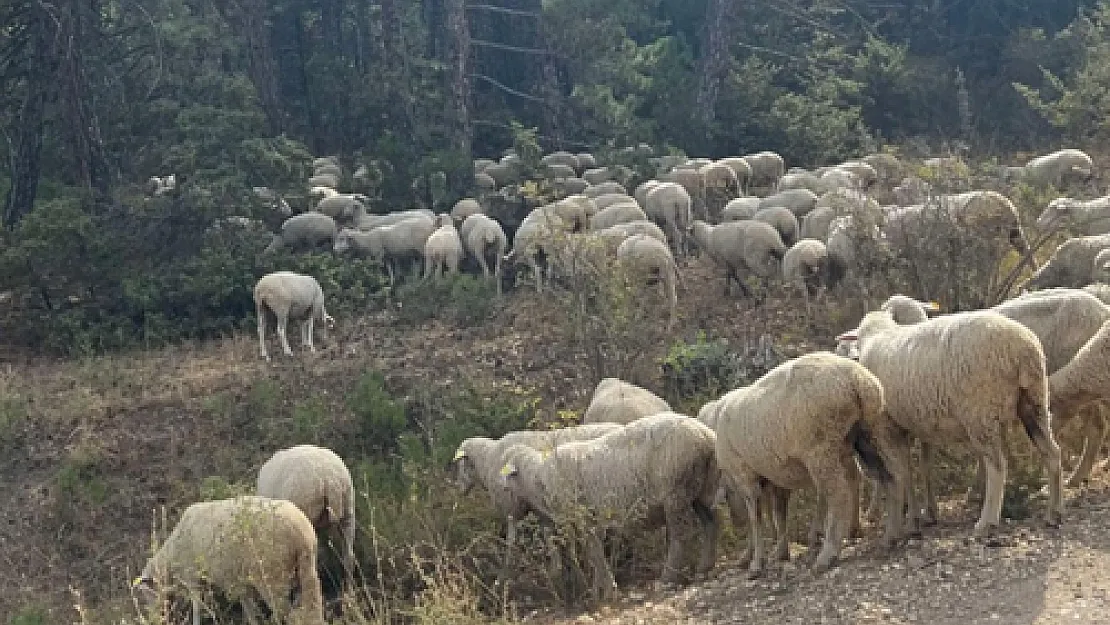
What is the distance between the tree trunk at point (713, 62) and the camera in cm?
2762

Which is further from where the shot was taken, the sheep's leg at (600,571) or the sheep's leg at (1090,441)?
the sheep's leg at (600,571)

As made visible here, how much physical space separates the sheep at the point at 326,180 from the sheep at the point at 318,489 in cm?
1326

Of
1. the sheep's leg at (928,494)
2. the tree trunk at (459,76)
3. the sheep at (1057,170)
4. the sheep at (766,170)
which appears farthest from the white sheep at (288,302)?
the sheep at (766,170)

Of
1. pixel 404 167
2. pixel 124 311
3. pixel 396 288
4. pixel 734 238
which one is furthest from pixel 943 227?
pixel 404 167

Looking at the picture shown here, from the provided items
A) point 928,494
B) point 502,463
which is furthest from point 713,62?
point 928,494

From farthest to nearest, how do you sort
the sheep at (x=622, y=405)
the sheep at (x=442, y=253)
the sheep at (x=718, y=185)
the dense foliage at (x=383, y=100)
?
the sheep at (x=718, y=185) → the sheep at (x=442, y=253) → the dense foliage at (x=383, y=100) → the sheep at (x=622, y=405)

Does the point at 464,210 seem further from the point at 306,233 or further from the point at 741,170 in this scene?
the point at 741,170

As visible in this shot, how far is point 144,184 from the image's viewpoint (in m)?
19.1

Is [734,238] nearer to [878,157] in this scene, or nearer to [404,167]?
[878,157]

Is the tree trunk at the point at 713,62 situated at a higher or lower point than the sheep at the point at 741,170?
higher

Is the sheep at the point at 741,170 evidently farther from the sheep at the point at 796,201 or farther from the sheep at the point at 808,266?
the sheep at the point at 808,266

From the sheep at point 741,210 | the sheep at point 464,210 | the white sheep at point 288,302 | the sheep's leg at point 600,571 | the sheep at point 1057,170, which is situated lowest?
the sheep's leg at point 600,571

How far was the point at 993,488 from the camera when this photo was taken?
689 cm

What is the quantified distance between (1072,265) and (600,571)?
6074mm
